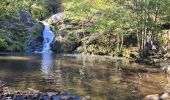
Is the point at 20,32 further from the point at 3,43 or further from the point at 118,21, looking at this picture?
the point at 3,43

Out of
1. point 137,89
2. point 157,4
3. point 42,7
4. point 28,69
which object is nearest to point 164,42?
point 157,4

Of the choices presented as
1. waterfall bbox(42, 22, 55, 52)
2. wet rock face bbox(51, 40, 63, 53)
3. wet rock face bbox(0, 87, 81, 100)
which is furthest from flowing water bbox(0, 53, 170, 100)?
waterfall bbox(42, 22, 55, 52)

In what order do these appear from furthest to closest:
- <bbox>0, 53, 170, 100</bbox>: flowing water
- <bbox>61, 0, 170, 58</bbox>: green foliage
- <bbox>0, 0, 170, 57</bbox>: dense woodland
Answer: <bbox>0, 0, 170, 57</bbox>: dense woodland < <bbox>61, 0, 170, 58</bbox>: green foliage < <bbox>0, 53, 170, 100</bbox>: flowing water

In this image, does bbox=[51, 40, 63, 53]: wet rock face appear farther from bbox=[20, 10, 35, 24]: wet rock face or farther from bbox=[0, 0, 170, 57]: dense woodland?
bbox=[20, 10, 35, 24]: wet rock face

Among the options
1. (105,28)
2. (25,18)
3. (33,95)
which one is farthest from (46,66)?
(25,18)

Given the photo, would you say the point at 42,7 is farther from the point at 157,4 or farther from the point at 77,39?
the point at 157,4

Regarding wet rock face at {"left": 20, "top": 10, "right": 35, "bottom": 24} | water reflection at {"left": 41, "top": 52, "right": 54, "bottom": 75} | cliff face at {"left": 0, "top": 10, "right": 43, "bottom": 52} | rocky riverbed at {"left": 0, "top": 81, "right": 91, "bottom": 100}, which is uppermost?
wet rock face at {"left": 20, "top": 10, "right": 35, "bottom": 24}

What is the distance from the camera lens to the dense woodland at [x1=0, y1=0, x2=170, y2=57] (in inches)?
2343

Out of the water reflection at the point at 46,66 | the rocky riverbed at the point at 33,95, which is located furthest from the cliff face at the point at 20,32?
the rocky riverbed at the point at 33,95

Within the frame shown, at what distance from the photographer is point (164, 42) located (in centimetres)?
6341

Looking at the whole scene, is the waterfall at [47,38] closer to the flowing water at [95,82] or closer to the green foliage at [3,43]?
the green foliage at [3,43]

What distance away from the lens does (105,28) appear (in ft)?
224

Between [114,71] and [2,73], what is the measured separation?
13.5 m

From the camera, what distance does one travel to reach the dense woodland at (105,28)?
2343 inches
